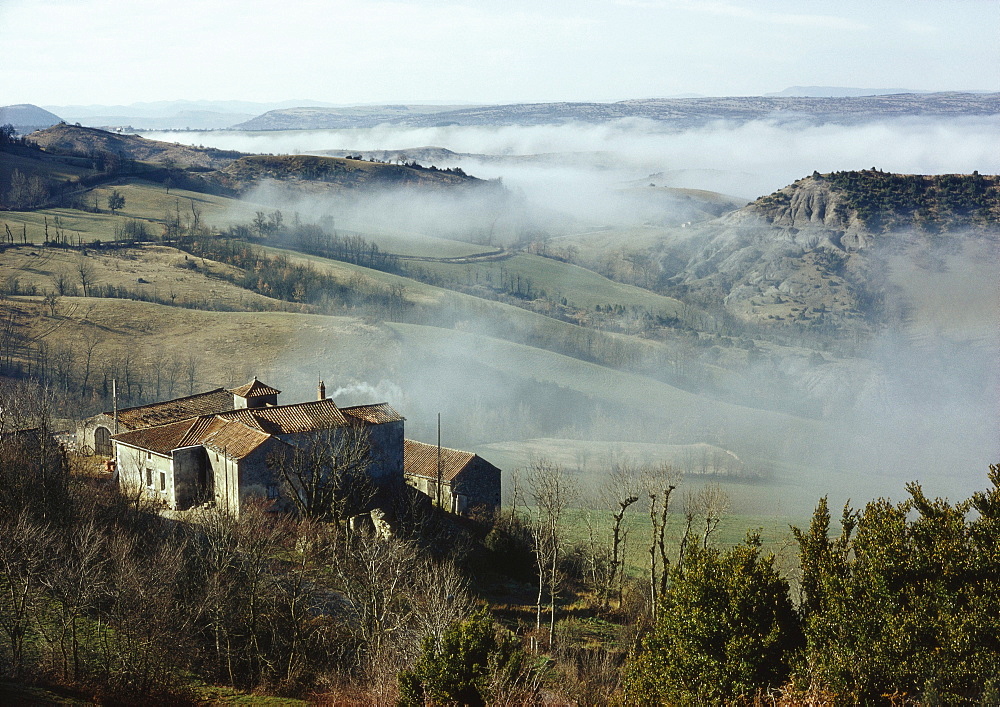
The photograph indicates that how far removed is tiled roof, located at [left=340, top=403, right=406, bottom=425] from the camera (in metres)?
51.3

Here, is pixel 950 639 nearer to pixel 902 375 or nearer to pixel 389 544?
pixel 389 544

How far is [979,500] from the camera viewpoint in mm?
23062

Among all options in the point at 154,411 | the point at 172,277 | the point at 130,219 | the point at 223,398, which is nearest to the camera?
the point at 154,411

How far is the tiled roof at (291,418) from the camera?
47.1 metres

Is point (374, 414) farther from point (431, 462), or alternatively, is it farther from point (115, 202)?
point (115, 202)

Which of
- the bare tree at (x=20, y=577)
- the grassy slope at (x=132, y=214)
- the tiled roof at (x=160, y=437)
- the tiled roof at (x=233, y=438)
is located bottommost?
the tiled roof at (x=160, y=437)

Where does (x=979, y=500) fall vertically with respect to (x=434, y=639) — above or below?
above

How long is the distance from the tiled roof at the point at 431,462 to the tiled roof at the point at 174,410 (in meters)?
11.9

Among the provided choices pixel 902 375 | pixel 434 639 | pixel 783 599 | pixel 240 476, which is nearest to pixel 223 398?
pixel 240 476

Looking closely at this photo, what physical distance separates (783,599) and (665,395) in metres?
108

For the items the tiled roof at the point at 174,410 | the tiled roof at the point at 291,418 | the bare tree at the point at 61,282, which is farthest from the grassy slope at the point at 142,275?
the tiled roof at the point at 291,418

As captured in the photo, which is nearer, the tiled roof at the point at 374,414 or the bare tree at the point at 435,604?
the bare tree at the point at 435,604

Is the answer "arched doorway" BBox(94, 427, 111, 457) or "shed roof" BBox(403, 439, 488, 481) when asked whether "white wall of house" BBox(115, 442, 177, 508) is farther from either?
"shed roof" BBox(403, 439, 488, 481)

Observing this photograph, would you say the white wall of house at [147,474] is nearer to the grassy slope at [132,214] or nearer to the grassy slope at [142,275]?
the grassy slope at [142,275]
